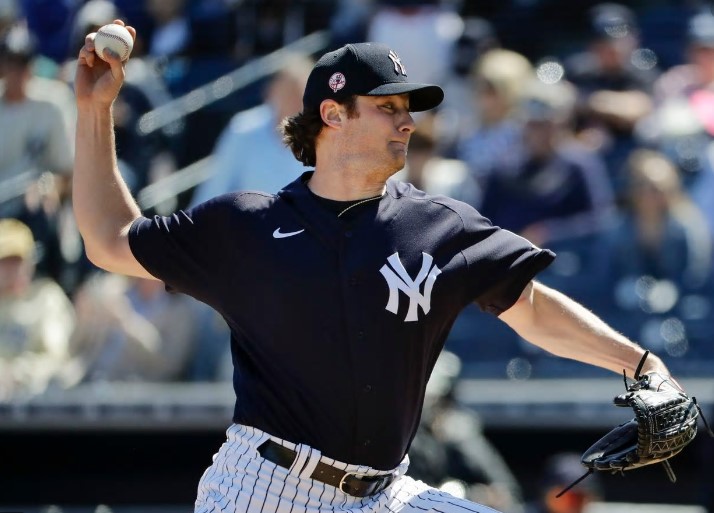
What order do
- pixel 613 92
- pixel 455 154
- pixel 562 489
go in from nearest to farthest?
pixel 562 489 → pixel 455 154 → pixel 613 92

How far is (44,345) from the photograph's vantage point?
730cm

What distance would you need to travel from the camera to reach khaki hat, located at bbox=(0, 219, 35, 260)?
7.35 meters

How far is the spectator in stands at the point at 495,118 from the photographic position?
26.5 ft

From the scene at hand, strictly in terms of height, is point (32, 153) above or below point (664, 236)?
above

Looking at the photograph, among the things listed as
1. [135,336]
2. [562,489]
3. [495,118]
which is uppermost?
[495,118]

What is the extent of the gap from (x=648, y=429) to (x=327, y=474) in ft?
2.65

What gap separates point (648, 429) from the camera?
3.38 metres

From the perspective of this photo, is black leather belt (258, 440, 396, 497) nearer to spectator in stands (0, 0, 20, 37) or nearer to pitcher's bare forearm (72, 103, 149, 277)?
pitcher's bare forearm (72, 103, 149, 277)

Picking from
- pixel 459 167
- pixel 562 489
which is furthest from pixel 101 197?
pixel 459 167

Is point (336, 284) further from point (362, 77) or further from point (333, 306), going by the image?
point (362, 77)

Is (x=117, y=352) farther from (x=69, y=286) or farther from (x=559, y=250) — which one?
(x=559, y=250)

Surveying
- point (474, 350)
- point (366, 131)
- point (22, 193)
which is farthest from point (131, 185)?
point (366, 131)

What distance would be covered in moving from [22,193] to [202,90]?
1792 millimetres

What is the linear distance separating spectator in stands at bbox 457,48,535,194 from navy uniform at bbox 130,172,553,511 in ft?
14.7
